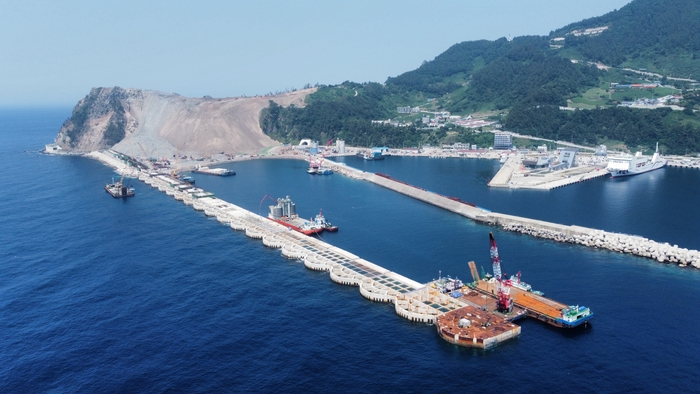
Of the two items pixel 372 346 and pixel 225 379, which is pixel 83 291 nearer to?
pixel 225 379

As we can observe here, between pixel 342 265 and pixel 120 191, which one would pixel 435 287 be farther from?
pixel 120 191

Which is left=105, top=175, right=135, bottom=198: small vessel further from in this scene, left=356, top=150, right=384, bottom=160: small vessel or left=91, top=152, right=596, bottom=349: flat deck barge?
left=356, top=150, right=384, bottom=160: small vessel

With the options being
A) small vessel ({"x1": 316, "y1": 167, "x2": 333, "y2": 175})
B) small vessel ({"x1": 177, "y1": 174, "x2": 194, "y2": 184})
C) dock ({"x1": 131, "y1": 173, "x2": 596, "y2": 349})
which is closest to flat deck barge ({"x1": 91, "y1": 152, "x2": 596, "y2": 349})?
dock ({"x1": 131, "y1": 173, "x2": 596, "y2": 349})

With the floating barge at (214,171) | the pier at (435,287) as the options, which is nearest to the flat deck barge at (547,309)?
the pier at (435,287)

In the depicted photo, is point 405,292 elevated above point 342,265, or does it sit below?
below

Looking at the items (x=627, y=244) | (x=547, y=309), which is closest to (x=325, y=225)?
(x=547, y=309)
